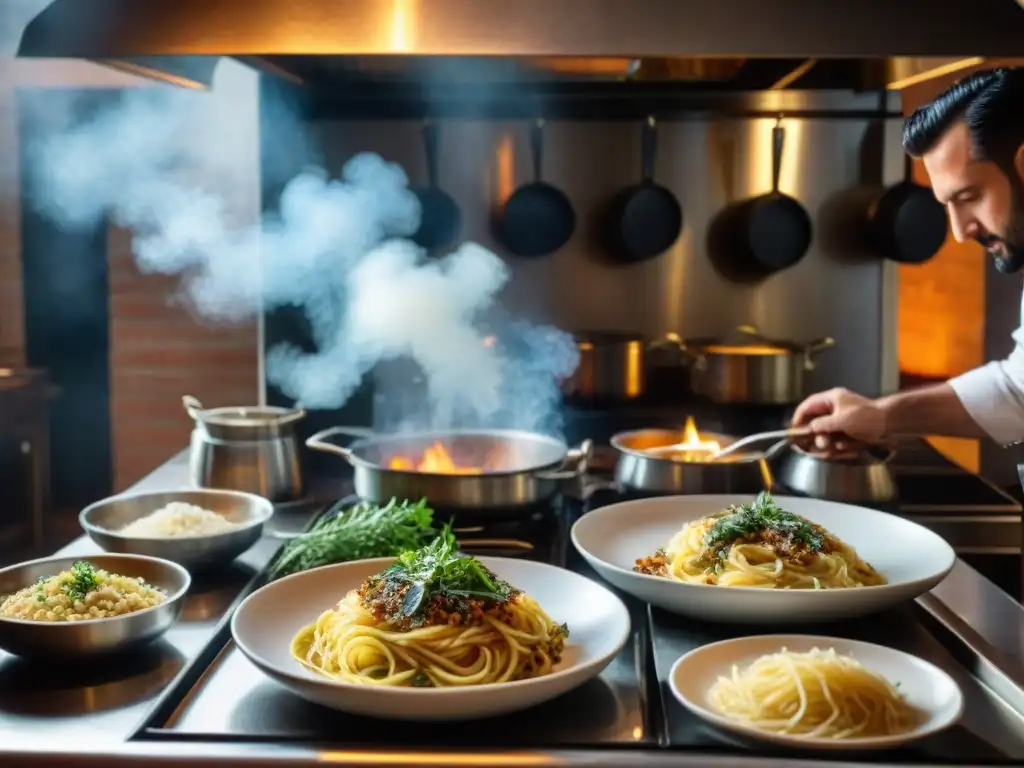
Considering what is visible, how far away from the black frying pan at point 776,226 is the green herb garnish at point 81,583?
6.35 ft

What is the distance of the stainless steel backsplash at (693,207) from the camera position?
9.24ft

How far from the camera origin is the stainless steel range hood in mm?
1742

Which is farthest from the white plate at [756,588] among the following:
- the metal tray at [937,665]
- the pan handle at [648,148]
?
the pan handle at [648,148]

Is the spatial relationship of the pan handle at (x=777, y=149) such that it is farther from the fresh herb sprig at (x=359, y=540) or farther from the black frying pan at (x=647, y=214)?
the fresh herb sprig at (x=359, y=540)

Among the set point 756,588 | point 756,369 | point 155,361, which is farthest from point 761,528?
point 155,361

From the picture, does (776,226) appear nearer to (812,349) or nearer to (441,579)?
(812,349)

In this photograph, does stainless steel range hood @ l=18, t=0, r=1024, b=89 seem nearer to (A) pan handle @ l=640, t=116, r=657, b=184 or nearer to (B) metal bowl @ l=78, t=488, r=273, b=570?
(B) metal bowl @ l=78, t=488, r=273, b=570

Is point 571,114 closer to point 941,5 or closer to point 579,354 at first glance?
point 579,354

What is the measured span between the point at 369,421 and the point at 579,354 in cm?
61

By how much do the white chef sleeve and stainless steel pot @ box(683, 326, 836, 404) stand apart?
46cm

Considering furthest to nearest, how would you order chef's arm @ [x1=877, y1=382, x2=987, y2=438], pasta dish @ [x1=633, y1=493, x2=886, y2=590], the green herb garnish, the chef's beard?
chef's arm @ [x1=877, y1=382, x2=987, y2=438] < the chef's beard < pasta dish @ [x1=633, y1=493, x2=886, y2=590] < the green herb garnish

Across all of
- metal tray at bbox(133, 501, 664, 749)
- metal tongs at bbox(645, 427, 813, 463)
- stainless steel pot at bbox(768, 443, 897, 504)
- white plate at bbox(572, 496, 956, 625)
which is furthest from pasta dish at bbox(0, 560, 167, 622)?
stainless steel pot at bbox(768, 443, 897, 504)

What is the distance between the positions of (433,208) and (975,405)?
4.65ft

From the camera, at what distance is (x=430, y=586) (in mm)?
1289
